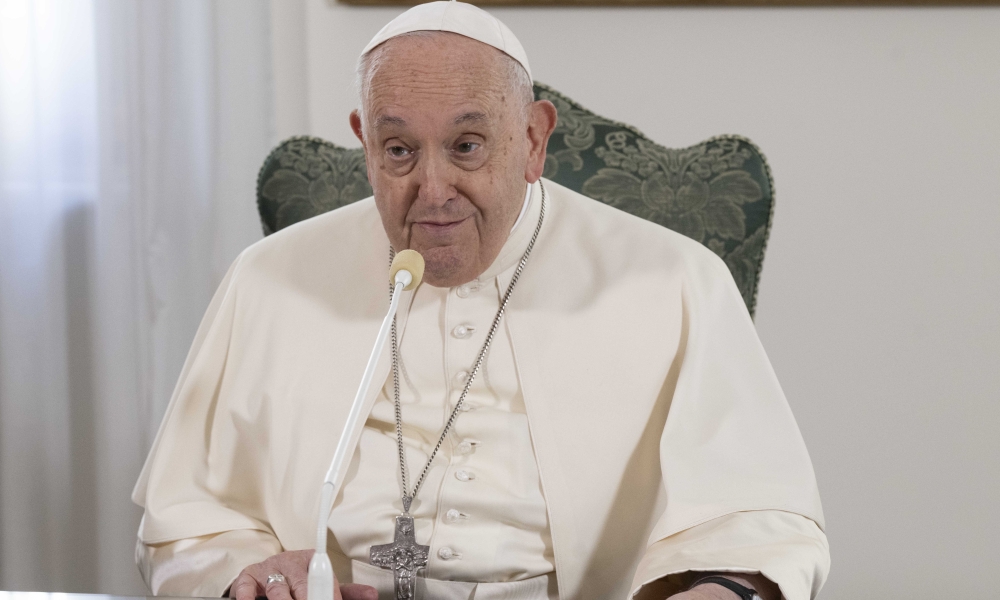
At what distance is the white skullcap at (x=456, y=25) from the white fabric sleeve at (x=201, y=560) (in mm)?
903

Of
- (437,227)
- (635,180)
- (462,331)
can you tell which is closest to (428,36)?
(437,227)

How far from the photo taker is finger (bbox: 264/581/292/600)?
1343mm

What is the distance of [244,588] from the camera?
138 cm

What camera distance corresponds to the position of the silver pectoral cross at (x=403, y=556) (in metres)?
1.49

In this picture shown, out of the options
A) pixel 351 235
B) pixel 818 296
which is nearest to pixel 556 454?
pixel 351 235

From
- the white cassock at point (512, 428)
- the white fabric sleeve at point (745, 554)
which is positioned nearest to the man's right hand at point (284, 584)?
the white cassock at point (512, 428)

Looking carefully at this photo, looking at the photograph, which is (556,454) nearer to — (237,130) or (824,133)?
Result: (824,133)

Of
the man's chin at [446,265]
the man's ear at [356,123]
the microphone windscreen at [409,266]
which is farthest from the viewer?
the man's ear at [356,123]

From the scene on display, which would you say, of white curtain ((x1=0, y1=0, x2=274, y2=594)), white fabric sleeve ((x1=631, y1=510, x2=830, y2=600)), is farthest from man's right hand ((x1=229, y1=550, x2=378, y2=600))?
white curtain ((x1=0, y1=0, x2=274, y2=594))

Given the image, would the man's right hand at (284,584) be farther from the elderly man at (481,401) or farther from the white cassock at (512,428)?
the white cassock at (512,428)

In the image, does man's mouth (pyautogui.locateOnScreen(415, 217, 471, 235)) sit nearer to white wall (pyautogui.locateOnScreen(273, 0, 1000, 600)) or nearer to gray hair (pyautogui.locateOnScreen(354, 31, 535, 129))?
gray hair (pyautogui.locateOnScreen(354, 31, 535, 129))

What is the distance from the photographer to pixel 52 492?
2799 millimetres

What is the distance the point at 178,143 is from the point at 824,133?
1936 millimetres

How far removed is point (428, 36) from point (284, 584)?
904mm
